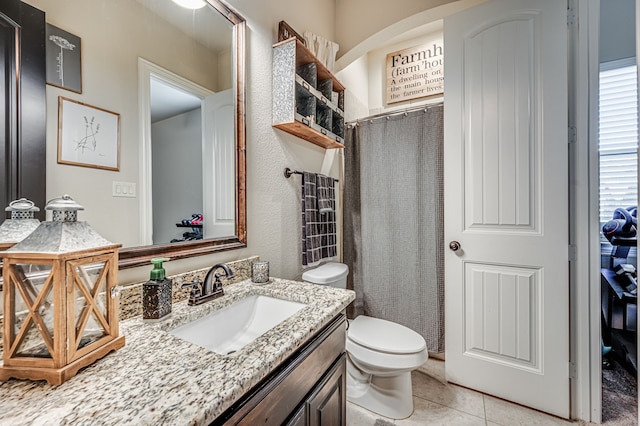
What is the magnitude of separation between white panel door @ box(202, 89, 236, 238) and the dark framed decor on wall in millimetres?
413

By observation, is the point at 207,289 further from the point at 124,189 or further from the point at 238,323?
the point at 124,189

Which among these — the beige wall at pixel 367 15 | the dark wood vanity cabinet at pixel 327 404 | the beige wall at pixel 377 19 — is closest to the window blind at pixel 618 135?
the beige wall at pixel 377 19

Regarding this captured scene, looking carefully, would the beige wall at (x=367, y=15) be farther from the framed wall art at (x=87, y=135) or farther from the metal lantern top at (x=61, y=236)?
the metal lantern top at (x=61, y=236)

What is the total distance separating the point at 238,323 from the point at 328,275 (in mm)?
675

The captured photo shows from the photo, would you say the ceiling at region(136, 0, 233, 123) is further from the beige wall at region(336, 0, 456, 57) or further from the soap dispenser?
the beige wall at region(336, 0, 456, 57)

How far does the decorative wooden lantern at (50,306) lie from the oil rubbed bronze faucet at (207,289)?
1.09 ft

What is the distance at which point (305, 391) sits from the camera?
757mm

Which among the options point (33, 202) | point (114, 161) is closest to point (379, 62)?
point (114, 161)

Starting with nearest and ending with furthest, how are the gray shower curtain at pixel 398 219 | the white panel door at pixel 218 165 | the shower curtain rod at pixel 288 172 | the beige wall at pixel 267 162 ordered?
the white panel door at pixel 218 165 → the beige wall at pixel 267 162 → the shower curtain rod at pixel 288 172 → the gray shower curtain at pixel 398 219

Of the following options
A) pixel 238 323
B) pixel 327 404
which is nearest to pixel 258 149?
pixel 238 323

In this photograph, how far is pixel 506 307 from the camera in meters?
1.57

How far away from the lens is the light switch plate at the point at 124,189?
0.81 metres

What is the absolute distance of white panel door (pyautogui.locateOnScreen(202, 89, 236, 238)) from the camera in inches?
43.6

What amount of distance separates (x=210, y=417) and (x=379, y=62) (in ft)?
9.84
